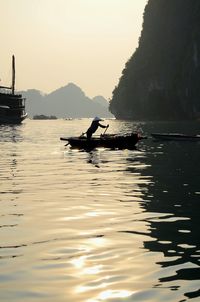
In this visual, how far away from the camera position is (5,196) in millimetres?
15477

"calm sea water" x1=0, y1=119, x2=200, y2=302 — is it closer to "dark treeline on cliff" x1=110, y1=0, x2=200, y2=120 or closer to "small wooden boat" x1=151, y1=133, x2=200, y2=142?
"small wooden boat" x1=151, y1=133, x2=200, y2=142

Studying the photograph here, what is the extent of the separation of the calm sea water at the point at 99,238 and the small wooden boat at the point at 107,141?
1538 centimetres

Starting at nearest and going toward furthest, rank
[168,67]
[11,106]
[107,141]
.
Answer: [107,141], [11,106], [168,67]

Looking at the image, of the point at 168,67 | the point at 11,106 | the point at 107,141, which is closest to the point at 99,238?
the point at 107,141

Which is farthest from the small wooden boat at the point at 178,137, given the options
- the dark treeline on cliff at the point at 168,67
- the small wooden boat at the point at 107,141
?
the dark treeline on cliff at the point at 168,67

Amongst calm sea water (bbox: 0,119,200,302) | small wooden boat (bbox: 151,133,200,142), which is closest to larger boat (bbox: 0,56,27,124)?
small wooden boat (bbox: 151,133,200,142)

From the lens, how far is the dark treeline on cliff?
15488cm

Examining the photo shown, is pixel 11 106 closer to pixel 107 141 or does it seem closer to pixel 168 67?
pixel 107 141

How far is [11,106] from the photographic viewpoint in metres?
94.4

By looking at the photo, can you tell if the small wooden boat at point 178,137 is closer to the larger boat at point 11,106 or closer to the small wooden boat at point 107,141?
→ the small wooden boat at point 107,141

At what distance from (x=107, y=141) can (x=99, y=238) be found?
26356mm

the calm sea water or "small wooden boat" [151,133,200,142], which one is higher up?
"small wooden boat" [151,133,200,142]

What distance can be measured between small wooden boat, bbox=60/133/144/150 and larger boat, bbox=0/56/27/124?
58.4 metres

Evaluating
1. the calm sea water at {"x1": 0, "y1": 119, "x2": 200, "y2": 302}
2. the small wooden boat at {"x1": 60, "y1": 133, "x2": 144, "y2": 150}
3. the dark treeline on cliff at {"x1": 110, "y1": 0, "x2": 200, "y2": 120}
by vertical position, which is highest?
the dark treeline on cliff at {"x1": 110, "y1": 0, "x2": 200, "y2": 120}
